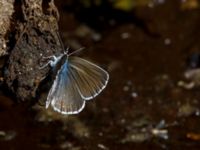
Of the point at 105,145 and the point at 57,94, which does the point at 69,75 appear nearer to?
the point at 57,94

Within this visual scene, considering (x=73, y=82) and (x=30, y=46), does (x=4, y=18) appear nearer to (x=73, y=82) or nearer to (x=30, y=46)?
(x=30, y=46)

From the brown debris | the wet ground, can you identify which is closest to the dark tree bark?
the brown debris

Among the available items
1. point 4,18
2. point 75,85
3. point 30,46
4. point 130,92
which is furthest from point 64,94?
point 130,92

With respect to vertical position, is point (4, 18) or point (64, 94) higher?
point (4, 18)

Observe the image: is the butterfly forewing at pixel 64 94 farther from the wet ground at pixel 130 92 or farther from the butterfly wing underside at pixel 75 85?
the wet ground at pixel 130 92

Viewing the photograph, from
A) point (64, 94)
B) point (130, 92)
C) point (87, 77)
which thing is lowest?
point (64, 94)

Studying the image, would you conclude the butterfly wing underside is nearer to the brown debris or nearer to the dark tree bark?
the dark tree bark

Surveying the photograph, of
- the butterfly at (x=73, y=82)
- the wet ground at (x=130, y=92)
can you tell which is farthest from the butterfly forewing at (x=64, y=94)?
the wet ground at (x=130, y=92)
